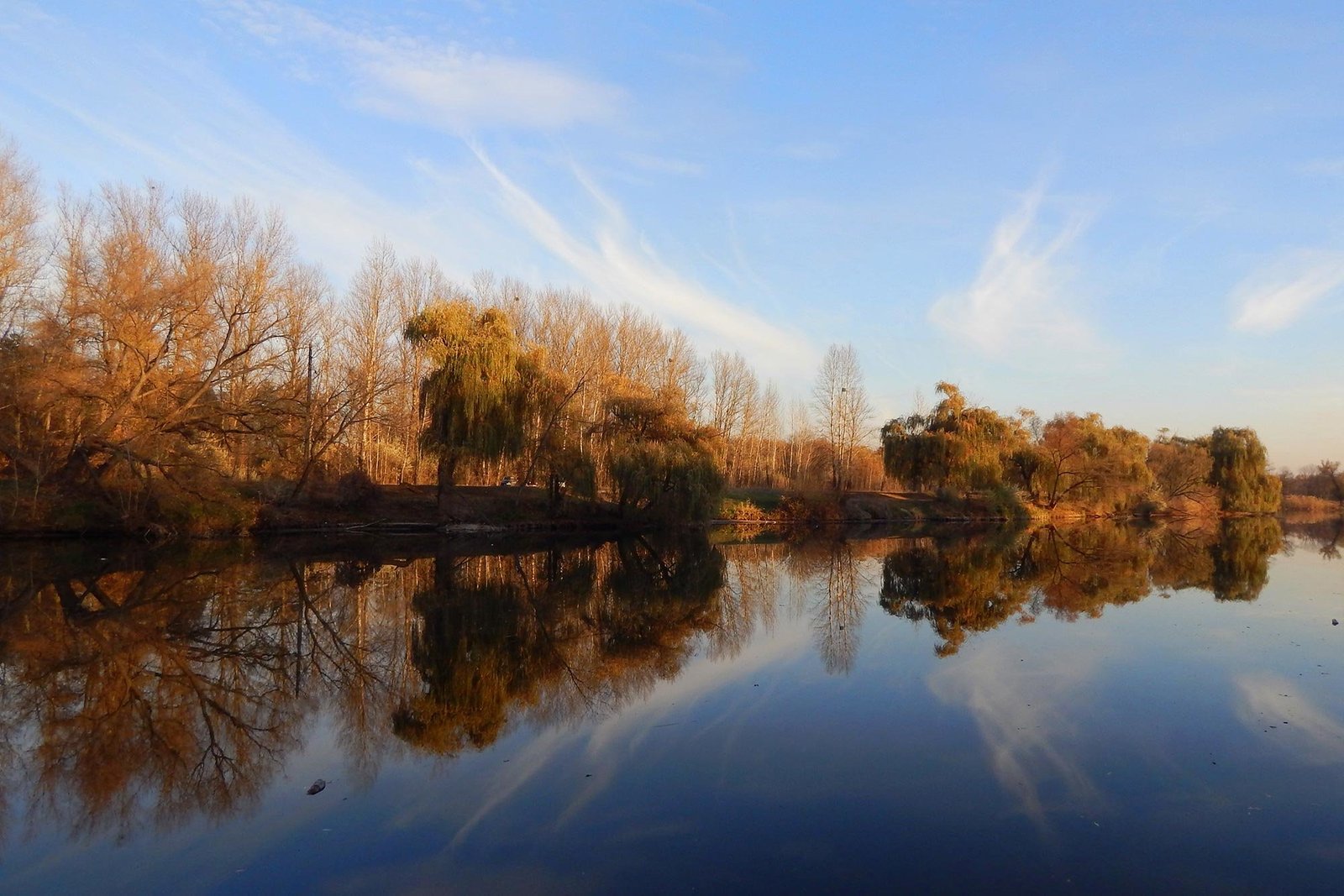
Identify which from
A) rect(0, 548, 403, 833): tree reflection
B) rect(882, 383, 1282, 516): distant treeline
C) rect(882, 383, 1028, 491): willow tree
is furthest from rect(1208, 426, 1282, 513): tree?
rect(0, 548, 403, 833): tree reflection

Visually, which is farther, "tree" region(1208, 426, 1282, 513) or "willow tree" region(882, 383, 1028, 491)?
"tree" region(1208, 426, 1282, 513)

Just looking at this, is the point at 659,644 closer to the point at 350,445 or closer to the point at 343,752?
the point at 343,752

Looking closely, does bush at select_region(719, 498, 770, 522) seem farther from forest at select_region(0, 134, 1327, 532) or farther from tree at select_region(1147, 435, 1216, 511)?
tree at select_region(1147, 435, 1216, 511)

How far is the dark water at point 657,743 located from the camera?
15.4 ft

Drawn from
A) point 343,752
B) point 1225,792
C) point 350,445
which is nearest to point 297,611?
point 343,752

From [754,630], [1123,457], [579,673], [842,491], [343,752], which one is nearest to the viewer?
[343,752]

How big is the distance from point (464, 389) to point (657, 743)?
22.6 metres

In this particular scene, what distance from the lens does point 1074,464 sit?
46531 mm

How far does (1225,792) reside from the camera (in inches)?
227

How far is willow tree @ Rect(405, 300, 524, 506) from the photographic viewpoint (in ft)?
91.7

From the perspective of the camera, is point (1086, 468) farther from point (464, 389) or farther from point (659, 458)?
point (464, 389)

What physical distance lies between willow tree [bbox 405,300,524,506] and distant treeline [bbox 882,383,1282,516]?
2396 centimetres

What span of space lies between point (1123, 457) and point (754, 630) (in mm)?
42712

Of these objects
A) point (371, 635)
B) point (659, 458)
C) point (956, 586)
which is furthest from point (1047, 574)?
point (371, 635)
